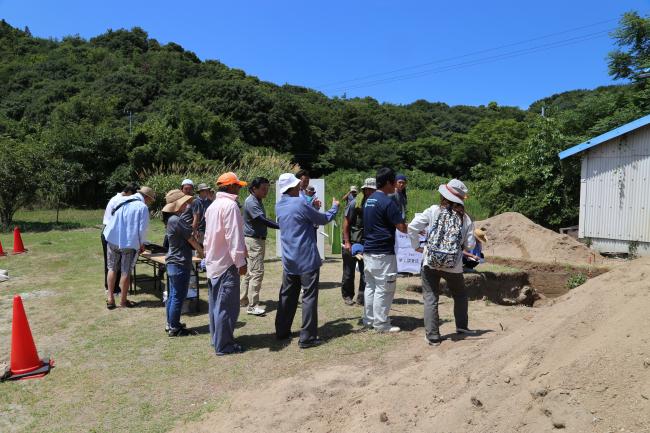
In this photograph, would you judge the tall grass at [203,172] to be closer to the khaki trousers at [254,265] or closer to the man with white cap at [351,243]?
the man with white cap at [351,243]

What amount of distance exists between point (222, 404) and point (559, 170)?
1471 cm

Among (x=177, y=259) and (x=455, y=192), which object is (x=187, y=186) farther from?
(x=455, y=192)

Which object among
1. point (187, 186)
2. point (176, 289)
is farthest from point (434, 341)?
point (187, 186)

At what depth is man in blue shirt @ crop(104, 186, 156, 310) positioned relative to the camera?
7148mm

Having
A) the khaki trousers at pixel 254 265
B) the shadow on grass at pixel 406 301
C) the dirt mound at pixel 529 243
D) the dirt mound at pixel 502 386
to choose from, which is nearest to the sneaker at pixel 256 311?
the khaki trousers at pixel 254 265

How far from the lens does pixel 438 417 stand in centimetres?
347

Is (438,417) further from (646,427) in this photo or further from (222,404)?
(222,404)

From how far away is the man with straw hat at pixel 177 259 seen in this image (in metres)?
5.96

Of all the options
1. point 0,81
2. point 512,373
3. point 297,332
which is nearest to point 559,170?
point 297,332

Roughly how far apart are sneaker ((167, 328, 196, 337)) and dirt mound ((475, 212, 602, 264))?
8.70 meters

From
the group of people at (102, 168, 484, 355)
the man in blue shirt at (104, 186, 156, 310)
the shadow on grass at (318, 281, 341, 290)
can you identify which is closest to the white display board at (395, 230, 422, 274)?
the shadow on grass at (318, 281, 341, 290)

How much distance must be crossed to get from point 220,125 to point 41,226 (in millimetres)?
17719

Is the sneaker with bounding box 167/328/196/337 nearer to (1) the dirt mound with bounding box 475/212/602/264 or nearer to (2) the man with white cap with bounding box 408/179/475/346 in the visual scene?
(2) the man with white cap with bounding box 408/179/475/346

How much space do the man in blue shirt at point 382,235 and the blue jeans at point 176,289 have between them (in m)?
2.21
